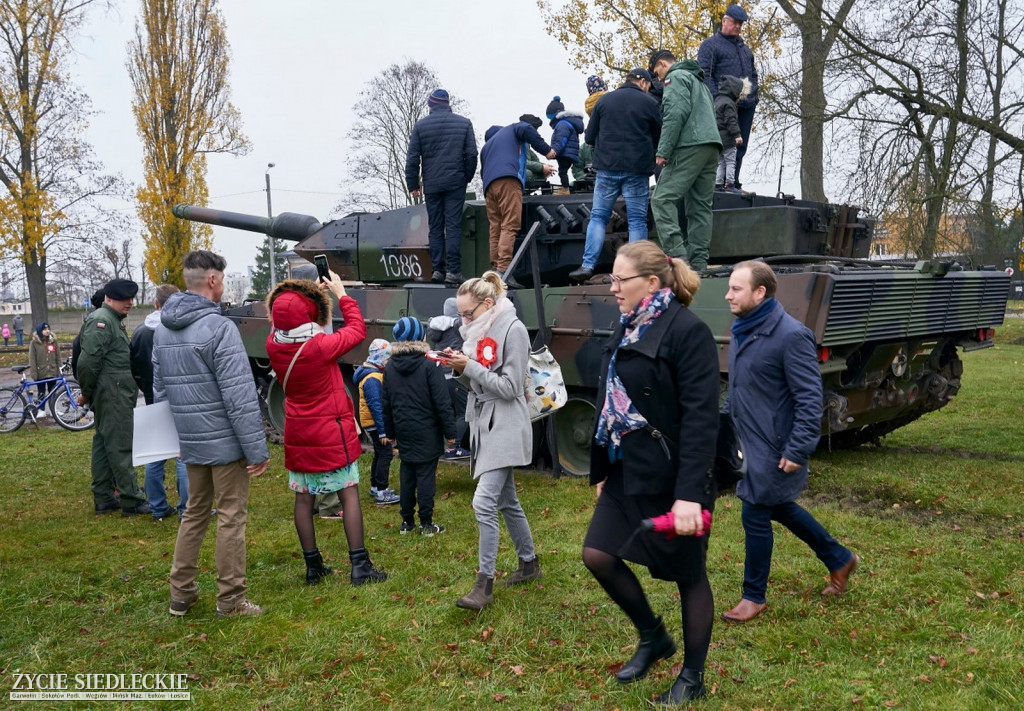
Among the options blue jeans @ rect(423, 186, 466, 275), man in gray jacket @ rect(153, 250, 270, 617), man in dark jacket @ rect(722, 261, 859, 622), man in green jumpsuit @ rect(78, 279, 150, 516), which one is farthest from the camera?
blue jeans @ rect(423, 186, 466, 275)

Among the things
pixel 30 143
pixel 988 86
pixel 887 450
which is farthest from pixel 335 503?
pixel 30 143

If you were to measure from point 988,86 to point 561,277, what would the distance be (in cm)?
846

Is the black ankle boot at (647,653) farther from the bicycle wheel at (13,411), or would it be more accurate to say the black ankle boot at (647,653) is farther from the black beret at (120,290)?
the bicycle wheel at (13,411)

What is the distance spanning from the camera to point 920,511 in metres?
6.89

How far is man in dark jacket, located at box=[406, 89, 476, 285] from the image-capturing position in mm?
9305

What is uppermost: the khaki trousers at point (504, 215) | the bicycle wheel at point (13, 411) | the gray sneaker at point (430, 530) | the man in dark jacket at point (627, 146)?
the man in dark jacket at point (627, 146)

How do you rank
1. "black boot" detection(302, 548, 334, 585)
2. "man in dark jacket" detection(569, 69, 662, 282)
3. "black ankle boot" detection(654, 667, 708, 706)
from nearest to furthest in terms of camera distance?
"black ankle boot" detection(654, 667, 708, 706) → "black boot" detection(302, 548, 334, 585) → "man in dark jacket" detection(569, 69, 662, 282)

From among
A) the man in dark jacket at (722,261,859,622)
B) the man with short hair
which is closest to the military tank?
the man in dark jacket at (722,261,859,622)

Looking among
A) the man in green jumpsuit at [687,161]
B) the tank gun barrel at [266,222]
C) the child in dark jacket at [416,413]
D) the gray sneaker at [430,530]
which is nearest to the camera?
the child in dark jacket at [416,413]

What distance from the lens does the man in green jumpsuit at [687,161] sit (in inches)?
297

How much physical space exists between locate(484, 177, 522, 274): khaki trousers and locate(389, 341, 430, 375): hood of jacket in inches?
104

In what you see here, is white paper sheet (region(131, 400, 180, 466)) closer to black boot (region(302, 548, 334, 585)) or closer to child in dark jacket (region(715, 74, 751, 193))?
black boot (region(302, 548, 334, 585))

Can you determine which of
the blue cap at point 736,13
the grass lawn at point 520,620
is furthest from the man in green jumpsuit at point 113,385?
Result: the blue cap at point 736,13

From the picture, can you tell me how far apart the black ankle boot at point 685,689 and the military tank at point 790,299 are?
375cm
